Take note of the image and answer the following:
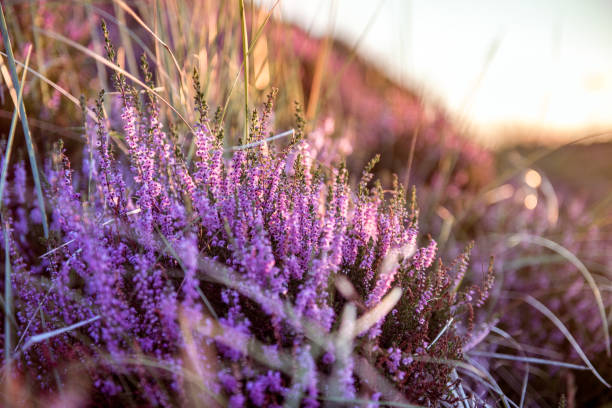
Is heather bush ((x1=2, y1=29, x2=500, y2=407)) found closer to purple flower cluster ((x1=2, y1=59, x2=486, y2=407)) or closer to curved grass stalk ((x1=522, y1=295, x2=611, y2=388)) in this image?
purple flower cluster ((x1=2, y1=59, x2=486, y2=407))

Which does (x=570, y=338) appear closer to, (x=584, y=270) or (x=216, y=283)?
(x=584, y=270)

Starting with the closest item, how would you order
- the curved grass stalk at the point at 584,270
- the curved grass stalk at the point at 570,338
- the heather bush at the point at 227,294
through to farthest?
1. the heather bush at the point at 227,294
2. the curved grass stalk at the point at 570,338
3. the curved grass stalk at the point at 584,270

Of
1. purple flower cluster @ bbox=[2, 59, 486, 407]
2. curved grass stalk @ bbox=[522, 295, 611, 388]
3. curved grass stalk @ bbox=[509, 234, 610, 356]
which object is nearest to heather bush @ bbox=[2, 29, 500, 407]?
purple flower cluster @ bbox=[2, 59, 486, 407]

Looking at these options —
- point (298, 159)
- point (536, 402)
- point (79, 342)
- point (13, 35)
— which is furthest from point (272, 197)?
point (13, 35)

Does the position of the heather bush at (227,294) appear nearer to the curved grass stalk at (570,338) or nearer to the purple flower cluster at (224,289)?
the purple flower cluster at (224,289)

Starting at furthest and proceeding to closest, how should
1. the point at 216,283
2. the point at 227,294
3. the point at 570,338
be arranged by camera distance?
the point at 570,338 → the point at 216,283 → the point at 227,294

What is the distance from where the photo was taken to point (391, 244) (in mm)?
1833

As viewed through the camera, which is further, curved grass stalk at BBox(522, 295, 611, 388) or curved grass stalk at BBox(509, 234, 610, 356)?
curved grass stalk at BBox(509, 234, 610, 356)

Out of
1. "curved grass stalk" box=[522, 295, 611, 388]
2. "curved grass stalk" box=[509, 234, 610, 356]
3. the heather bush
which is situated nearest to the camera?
the heather bush

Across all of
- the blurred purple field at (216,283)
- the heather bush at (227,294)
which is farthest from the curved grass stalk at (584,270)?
the heather bush at (227,294)

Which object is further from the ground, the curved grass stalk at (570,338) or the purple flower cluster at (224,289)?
the purple flower cluster at (224,289)

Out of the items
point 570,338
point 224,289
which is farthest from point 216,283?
point 570,338

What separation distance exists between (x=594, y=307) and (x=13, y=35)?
5.52 m

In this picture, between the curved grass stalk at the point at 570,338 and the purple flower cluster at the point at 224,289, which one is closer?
the purple flower cluster at the point at 224,289
